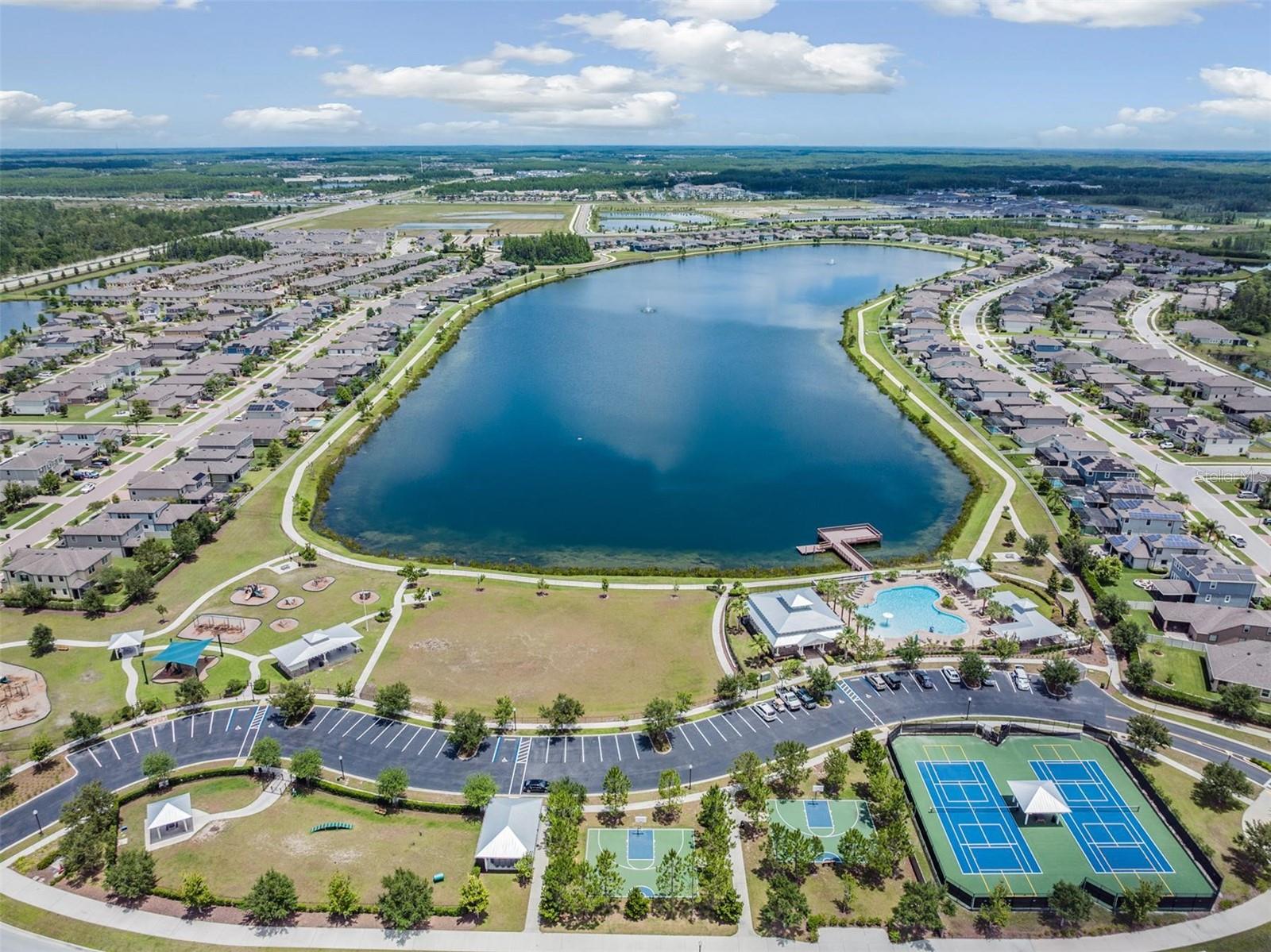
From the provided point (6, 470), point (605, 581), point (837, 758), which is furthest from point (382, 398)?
point (837, 758)

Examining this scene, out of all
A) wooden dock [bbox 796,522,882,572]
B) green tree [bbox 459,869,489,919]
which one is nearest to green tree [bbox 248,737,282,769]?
green tree [bbox 459,869,489,919]

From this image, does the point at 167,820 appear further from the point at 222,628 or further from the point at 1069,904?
the point at 1069,904

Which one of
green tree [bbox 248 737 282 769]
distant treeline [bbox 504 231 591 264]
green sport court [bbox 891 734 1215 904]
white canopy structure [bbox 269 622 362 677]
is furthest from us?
distant treeline [bbox 504 231 591 264]

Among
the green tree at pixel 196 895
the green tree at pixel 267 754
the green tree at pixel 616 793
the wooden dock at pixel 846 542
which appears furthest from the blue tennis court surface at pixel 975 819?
the green tree at pixel 267 754

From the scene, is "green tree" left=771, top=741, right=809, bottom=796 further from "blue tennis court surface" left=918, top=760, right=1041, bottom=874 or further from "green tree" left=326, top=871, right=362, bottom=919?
"green tree" left=326, top=871, right=362, bottom=919

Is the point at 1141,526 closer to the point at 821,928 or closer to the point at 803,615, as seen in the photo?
the point at 803,615

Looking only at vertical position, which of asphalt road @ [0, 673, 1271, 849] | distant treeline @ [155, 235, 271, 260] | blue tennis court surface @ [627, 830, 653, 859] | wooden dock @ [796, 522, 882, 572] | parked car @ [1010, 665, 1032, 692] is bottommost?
blue tennis court surface @ [627, 830, 653, 859]

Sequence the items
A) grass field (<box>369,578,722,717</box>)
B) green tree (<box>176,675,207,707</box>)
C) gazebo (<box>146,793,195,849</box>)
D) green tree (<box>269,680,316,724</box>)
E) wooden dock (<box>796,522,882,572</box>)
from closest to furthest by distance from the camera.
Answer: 1. gazebo (<box>146,793,195,849</box>)
2. green tree (<box>269,680,316,724</box>)
3. green tree (<box>176,675,207,707</box>)
4. grass field (<box>369,578,722,717</box>)
5. wooden dock (<box>796,522,882,572</box>)

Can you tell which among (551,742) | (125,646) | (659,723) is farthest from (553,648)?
(125,646)

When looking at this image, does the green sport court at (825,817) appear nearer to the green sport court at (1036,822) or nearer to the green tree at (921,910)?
the green sport court at (1036,822)
